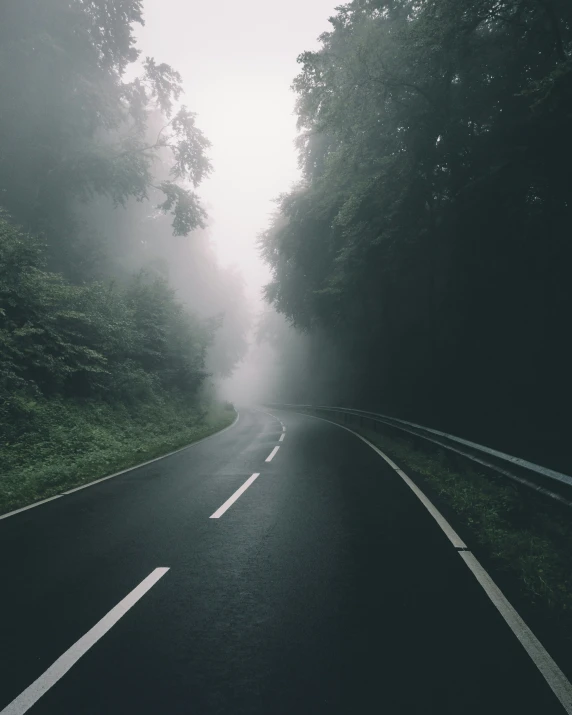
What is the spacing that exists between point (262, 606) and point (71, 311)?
13245 millimetres

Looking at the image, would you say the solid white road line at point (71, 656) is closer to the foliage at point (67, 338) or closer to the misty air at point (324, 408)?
the misty air at point (324, 408)

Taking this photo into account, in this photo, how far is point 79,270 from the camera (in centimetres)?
2042

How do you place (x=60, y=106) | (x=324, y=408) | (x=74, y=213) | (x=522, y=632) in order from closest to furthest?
(x=522, y=632) → (x=60, y=106) → (x=74, y=213) → (x=324, y=408)

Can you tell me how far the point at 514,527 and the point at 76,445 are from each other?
33.6 feet

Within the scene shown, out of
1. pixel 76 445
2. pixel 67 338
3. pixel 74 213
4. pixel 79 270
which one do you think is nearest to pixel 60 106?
pixel 74 213

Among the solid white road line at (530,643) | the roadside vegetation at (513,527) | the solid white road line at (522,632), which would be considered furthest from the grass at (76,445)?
the roadside vegetation at (513,527)

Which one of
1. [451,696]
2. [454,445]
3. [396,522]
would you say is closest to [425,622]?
[451,696]

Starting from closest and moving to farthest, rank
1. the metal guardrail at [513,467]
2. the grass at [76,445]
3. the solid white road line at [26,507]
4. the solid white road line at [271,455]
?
the metal guardrail at [513,467] → the solid white road line at [26,507] → the grass at [76,445] → the solid white road line at [271,455]

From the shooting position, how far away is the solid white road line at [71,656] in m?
2.45

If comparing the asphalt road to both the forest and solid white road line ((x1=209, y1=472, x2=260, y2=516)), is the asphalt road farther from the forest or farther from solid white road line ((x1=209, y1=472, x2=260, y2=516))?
the forest

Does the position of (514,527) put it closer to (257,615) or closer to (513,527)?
(513,527)

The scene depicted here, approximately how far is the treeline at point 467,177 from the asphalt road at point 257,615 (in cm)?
1032

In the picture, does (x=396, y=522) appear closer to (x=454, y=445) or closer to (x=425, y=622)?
(x=425, y=622)

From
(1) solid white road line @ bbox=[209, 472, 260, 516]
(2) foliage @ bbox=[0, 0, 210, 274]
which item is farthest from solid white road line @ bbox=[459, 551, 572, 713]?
(2) foliage @ bbox=[0, 0, 210, 274]
